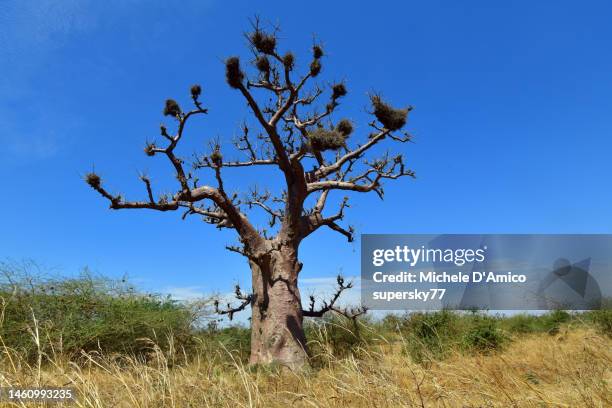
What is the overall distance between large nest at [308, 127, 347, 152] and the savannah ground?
3154 mm

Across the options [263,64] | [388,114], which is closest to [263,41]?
[263,64]

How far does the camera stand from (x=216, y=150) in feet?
31.7

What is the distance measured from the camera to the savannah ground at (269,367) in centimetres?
441

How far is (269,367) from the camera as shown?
9547 millimetres

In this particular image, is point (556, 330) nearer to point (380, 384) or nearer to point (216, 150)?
point (216, 150)

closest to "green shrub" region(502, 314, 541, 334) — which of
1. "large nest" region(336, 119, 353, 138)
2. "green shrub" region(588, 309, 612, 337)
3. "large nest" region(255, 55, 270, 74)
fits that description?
"green shrub" region(588, 309, 612, 337)

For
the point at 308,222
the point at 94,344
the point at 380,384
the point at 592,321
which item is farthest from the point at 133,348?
the point at 592,321

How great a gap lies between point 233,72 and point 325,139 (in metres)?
2.13

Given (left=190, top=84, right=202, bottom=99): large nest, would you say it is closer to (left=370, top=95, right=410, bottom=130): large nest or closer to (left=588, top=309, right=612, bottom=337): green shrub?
(left=370, top=95, right=410, bottom=130): large nest

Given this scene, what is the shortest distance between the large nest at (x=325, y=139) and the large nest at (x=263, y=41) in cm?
200

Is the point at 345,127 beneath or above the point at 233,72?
beneath

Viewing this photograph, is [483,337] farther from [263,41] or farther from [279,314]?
[263,41]

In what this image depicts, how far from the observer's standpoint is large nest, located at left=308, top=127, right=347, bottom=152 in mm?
9172

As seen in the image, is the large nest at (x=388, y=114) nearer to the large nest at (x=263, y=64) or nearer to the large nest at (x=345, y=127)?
the large nest at (x=345, y=127)
